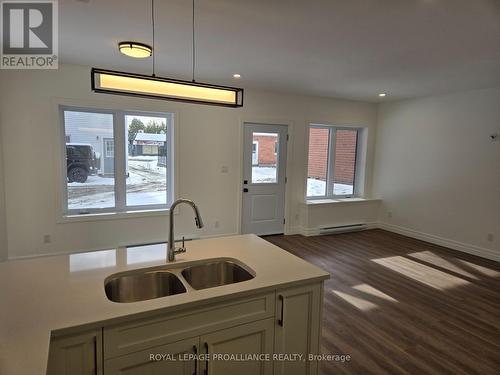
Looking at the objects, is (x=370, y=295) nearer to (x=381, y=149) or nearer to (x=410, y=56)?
(x=410, y=56)

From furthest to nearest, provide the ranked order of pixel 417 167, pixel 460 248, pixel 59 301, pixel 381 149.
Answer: pixel 381 149 < pixel 417 167 < pixel 460 248 < pixel 59 301

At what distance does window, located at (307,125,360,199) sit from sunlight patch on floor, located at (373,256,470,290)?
2087 millimetres

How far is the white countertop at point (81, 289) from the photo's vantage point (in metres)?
1.09

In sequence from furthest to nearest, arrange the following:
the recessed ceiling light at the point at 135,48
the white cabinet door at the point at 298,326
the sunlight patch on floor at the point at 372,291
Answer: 1. the sunlight patch on floor at the point at 372,291
2. the recessed ceiling light at the point at 135,48
3. the white cabinet door at the point at 298,326

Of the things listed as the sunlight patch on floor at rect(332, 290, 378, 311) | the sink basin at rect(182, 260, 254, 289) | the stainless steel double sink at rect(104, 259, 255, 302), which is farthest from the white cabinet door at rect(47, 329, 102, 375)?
the sunlight patch on floor at rect(332, 290, 378, 311)

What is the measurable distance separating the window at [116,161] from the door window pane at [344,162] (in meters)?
3.39

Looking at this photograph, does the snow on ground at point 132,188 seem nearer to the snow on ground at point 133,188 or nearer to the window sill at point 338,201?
the snow on ground at point 133,188

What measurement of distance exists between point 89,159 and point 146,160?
78 cm

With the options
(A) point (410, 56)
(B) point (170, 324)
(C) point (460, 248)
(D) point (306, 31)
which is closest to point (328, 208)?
(C) point (460, 248)

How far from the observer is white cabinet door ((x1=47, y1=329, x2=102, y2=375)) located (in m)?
1.19

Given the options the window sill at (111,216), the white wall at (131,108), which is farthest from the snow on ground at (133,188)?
the white wall at (131,108)

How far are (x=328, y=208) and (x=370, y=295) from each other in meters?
2.63

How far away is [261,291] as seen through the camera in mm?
1561

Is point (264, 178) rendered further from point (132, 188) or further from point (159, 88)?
point (159, 88)
